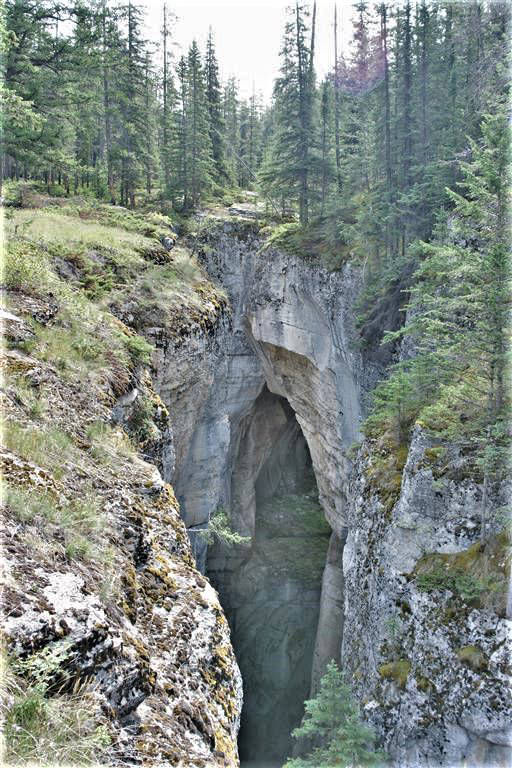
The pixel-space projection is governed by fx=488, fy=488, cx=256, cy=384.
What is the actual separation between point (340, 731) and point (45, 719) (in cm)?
834

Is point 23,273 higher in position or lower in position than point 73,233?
lower

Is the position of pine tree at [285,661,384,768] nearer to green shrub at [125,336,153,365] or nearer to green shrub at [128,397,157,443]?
green shrub at [128,397,157,443]

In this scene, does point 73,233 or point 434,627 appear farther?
point 73,233

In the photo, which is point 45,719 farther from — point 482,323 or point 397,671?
point 397,671

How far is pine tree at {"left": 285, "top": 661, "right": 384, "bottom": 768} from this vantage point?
8.61m

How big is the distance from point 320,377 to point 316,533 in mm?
8346

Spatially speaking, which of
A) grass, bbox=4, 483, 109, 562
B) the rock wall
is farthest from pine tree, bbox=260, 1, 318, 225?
grass, bbox=4, 483, 109, 562

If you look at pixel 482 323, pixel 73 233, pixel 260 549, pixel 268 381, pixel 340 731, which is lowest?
pixel 260 549

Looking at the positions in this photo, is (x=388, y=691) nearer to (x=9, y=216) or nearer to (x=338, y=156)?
(x=9, y=216)

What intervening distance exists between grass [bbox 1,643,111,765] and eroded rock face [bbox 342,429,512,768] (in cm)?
747

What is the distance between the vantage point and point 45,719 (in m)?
2.20

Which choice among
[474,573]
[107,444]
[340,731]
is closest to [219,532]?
[340,731]

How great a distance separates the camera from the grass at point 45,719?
2062 mm

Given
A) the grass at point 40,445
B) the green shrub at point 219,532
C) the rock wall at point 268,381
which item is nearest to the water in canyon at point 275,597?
the rock wall at point 268,381
